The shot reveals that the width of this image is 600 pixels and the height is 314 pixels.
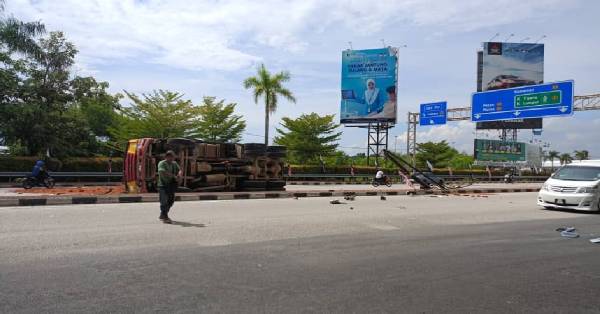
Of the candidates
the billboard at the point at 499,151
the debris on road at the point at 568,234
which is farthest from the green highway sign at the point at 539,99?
the billboard at the point at 499,151

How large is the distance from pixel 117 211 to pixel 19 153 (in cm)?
2027

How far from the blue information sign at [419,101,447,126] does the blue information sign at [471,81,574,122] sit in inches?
157

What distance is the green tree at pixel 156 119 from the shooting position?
33.8 metres

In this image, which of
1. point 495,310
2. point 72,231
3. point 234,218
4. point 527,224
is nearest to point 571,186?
point 527,224

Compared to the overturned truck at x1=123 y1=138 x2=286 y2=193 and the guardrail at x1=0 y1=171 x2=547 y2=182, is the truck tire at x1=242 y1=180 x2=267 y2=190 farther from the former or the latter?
the guardrail at x1=0 y1=171 x2=547 y2=182

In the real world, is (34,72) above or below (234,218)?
above

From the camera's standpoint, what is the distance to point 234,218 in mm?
11047

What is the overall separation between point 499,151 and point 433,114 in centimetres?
2385

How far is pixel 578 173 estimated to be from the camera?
15.9 meters

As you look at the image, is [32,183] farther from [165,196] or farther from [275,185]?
[165,196]

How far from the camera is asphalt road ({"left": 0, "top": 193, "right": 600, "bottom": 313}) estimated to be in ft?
16.3

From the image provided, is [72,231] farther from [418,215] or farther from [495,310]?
[418,215]

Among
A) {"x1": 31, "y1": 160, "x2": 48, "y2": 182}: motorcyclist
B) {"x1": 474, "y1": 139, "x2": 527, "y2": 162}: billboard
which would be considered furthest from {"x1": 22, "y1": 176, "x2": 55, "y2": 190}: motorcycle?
{"x1": 474, "y1": 139, "x2": 527, "y2": 162}: billboard

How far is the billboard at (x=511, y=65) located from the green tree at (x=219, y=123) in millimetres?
30342
